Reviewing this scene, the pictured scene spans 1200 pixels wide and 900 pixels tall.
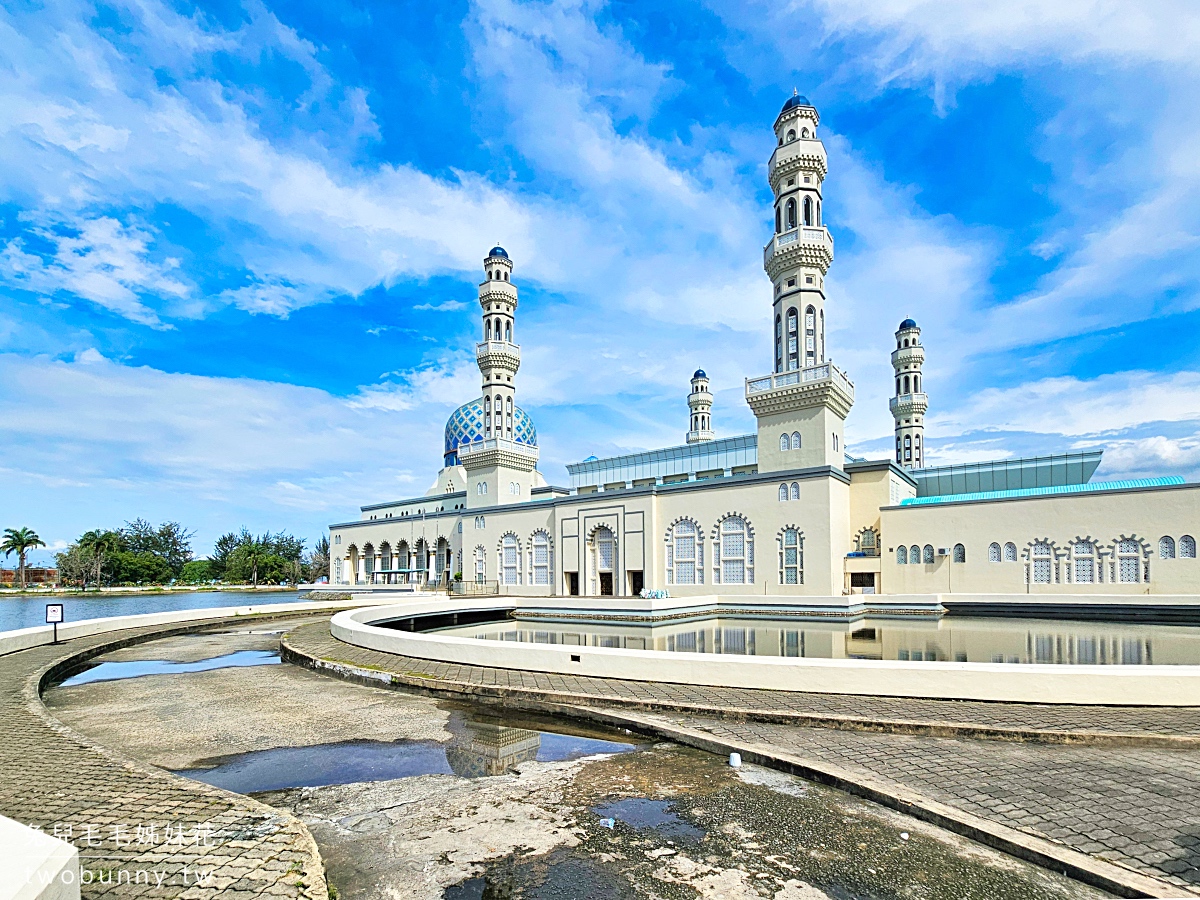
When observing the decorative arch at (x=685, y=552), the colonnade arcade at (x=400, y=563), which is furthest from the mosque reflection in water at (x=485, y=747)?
the colonnade arcade at (x=400, y=563)

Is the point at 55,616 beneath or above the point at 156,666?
above

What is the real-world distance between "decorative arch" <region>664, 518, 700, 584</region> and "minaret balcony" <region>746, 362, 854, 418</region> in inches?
248

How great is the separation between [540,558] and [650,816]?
3049cm

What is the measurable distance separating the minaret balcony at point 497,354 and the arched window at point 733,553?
17.7m

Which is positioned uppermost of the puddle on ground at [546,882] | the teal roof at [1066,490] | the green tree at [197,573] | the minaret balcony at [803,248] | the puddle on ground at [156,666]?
the minaret balcony at [803,248]

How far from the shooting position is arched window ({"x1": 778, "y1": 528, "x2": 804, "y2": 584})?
2702 centimetres

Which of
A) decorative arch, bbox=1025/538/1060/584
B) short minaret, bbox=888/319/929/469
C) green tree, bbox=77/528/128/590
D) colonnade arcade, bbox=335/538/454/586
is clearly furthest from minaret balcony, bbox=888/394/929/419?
green tree, bbox=77/528/128/590

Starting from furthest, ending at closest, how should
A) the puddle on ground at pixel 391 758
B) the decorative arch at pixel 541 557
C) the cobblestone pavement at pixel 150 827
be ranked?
the decorative arch at pixel 541 557 → the puddle on ground at pixel 391 758 → the cobblestone pavement at pixel 150 827

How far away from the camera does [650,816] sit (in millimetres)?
5422

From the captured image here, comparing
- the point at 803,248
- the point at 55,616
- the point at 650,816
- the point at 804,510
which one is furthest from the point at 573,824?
the point at 803,248

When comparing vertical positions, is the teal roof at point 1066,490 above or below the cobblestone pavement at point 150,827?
above

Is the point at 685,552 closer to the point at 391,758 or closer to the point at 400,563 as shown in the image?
the point at 391,758

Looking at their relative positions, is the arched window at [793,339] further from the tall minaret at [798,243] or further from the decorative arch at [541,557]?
the decorative arch at [541,557]

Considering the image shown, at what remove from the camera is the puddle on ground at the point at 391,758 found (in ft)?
21.3
